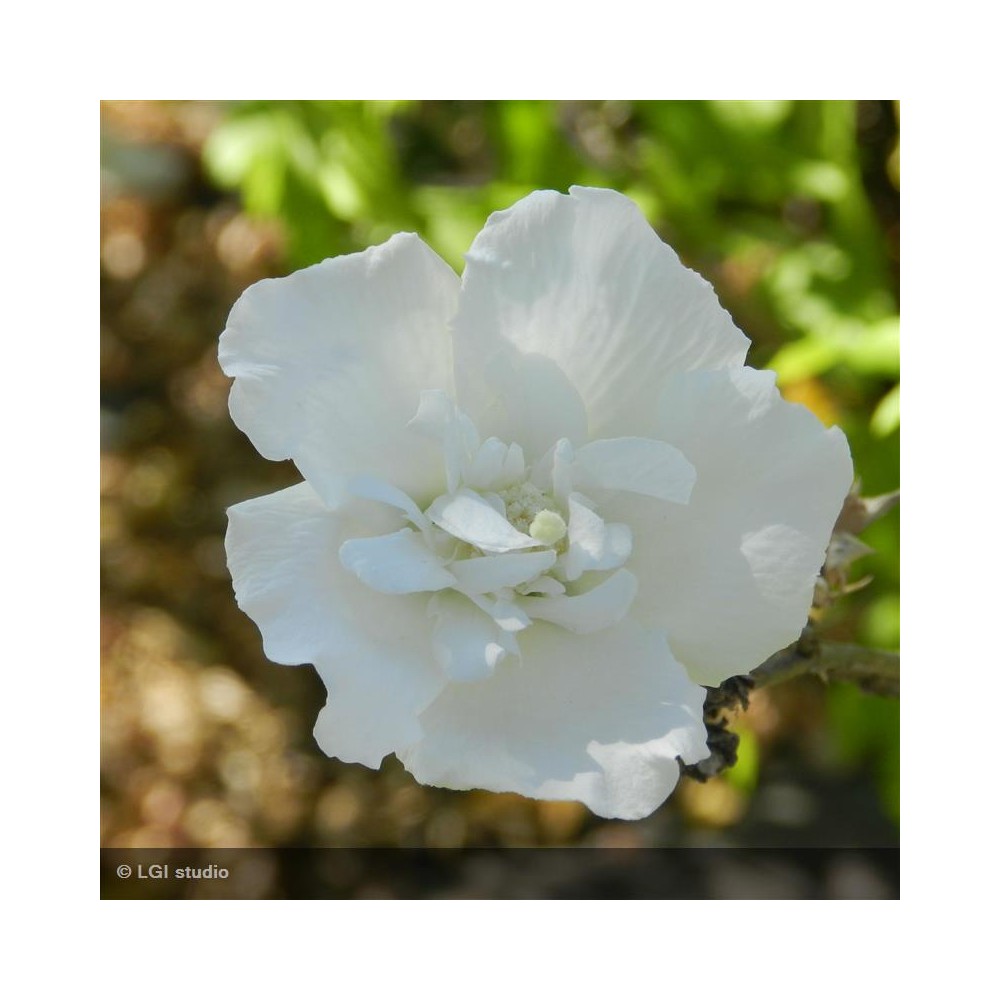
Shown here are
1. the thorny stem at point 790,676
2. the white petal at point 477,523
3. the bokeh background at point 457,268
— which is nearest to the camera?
the white petal at point 477,523

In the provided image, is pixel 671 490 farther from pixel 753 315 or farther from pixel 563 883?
pixel 753 315

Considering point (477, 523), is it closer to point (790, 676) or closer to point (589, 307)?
point (589, 307)

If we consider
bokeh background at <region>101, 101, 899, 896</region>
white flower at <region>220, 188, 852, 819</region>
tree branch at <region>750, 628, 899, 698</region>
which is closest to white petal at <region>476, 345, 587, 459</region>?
white flower at <region>220, 188, 852, 819</region>

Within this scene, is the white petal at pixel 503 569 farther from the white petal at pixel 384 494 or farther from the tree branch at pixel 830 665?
the tree branch at pixel 830 665

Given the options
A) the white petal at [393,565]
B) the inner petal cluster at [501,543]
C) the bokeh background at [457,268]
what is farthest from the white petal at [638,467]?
the bokeh background at [457,268]

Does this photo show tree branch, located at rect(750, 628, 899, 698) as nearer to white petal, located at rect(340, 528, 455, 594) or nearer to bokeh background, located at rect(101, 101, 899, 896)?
white petal, located at rect(340, 528, 455, 594)
